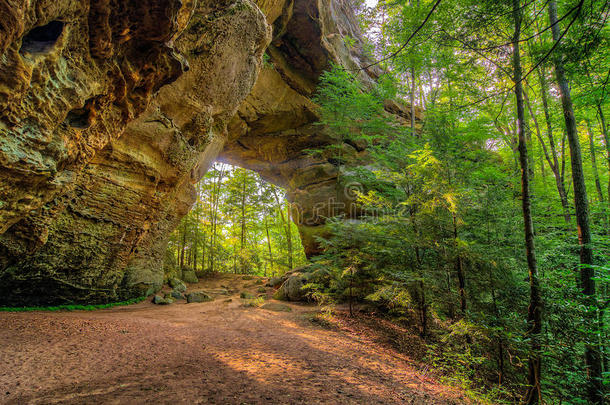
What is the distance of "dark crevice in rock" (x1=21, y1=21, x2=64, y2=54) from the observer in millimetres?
2889

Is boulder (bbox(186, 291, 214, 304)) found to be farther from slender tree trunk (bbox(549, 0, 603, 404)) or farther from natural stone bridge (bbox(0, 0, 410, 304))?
slender tree trunk (bbox(549, 0, 603, 404))

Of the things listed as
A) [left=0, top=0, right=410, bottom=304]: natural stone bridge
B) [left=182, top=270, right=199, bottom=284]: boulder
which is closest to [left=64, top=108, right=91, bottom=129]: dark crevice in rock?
[left=0, top=0, right=410, bottom=304]: natural stone bridge

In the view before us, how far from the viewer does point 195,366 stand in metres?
3.44

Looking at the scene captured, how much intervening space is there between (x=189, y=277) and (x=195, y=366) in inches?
483

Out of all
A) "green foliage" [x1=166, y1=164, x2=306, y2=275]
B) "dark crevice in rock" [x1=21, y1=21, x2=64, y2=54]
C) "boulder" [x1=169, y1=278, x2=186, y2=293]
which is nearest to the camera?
"dark crevice in rock" [x1=21, y1=21, x2=64, y2=54]

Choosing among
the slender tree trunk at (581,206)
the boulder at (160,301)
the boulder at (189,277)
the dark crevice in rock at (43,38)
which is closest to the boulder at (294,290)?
the boulder at (160,301)

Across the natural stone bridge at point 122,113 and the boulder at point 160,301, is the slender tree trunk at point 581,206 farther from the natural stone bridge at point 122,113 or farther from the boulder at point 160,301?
the boulder at point 160,301

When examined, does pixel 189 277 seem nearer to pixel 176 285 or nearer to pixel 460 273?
pixel 176 285

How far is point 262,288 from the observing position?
42.3 ft

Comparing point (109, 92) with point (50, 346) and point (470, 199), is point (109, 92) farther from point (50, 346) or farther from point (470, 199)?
point (470, 199)

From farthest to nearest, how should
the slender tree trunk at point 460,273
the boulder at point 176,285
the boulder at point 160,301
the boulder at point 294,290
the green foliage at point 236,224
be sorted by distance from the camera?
the green foliage at point 236,224 → the boulder at point 176,285 → the boulder at point 294,290 → the boulder at point 160,301 → the slender tree trunk at point 460,273

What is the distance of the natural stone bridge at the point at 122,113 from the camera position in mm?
3170

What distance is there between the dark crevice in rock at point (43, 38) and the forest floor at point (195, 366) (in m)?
3.74

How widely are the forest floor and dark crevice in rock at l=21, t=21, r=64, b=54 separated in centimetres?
374
